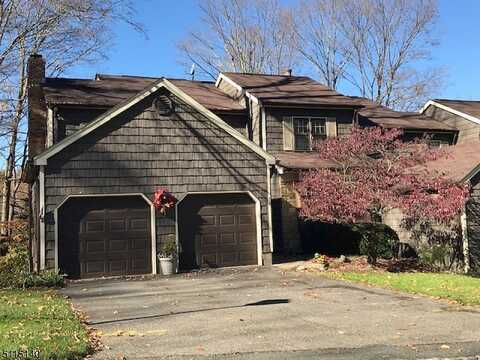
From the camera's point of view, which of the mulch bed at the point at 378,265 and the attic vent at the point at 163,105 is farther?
the mulch bed at the point at 378,265

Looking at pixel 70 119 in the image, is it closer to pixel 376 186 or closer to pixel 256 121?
pixel 256 121

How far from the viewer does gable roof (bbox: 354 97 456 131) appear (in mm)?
25547

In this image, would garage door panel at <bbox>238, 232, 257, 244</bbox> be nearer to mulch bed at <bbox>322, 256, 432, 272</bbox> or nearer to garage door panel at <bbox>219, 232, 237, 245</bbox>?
garage door panel at <bbox>219, 232, 237, 245</bbox>

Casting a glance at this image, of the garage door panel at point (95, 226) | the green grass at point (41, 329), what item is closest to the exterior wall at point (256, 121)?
the garage door panel at point (95, 226)

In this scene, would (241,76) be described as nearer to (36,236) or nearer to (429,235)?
(429,235)

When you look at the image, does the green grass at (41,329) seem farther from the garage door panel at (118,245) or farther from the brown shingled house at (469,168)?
the brown shingled house at (469,168)

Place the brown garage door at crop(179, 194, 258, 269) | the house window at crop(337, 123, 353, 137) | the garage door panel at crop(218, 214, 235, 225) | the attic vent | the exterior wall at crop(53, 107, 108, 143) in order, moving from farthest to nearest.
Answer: the house window at crop(337, 123, 353, 137), the exterior wall at crop(53, 107, 108, 143), the garage door panel at crop(218, 214, 235, 225), the brown garage door at crop(179, 194, 258, 269), the attic vent

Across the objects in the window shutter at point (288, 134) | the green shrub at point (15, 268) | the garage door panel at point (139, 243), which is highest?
the window shutter at point (288, 134)

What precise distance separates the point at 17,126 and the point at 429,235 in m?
21.1

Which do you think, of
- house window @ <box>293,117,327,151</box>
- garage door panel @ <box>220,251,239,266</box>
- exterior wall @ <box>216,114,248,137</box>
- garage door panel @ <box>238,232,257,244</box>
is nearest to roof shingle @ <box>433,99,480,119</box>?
house window @ <box>293,117,327,151</box>

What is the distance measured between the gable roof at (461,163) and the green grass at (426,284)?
4662 mm

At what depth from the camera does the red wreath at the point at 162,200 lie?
16188 mm

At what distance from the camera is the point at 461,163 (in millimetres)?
19734

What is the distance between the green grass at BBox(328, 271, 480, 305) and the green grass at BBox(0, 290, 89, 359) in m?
7.53
